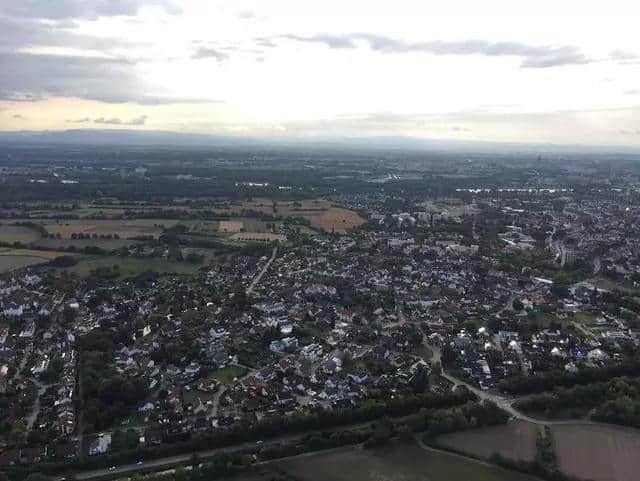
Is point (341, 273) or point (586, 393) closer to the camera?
point (586, 393)

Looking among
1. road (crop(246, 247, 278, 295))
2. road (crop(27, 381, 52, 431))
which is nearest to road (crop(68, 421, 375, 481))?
road (crop(27, 381, 52, 431))

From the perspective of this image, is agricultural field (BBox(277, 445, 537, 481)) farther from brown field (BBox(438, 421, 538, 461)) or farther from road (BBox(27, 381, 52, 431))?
road (BBox(27, 381, 52, 431))

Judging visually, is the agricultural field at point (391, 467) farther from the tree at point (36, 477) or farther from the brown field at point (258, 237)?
the brown field at point (258, 237)

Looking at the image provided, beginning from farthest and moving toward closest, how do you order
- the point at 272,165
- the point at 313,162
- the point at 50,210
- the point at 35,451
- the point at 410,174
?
the point at 313,162 → the point at 272,165 → the point at 410,174 → the point at 50,210 → the point at 35,451

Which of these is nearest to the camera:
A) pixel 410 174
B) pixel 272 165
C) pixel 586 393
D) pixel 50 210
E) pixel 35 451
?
pixel 35 451

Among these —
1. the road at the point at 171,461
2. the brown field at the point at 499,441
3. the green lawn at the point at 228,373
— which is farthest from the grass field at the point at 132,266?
the brown field at the point at 499,441

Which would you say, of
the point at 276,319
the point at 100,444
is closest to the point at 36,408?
the point at 100,444

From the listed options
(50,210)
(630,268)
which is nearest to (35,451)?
(630,268)

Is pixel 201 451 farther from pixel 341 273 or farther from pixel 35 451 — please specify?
pixel 341 273
